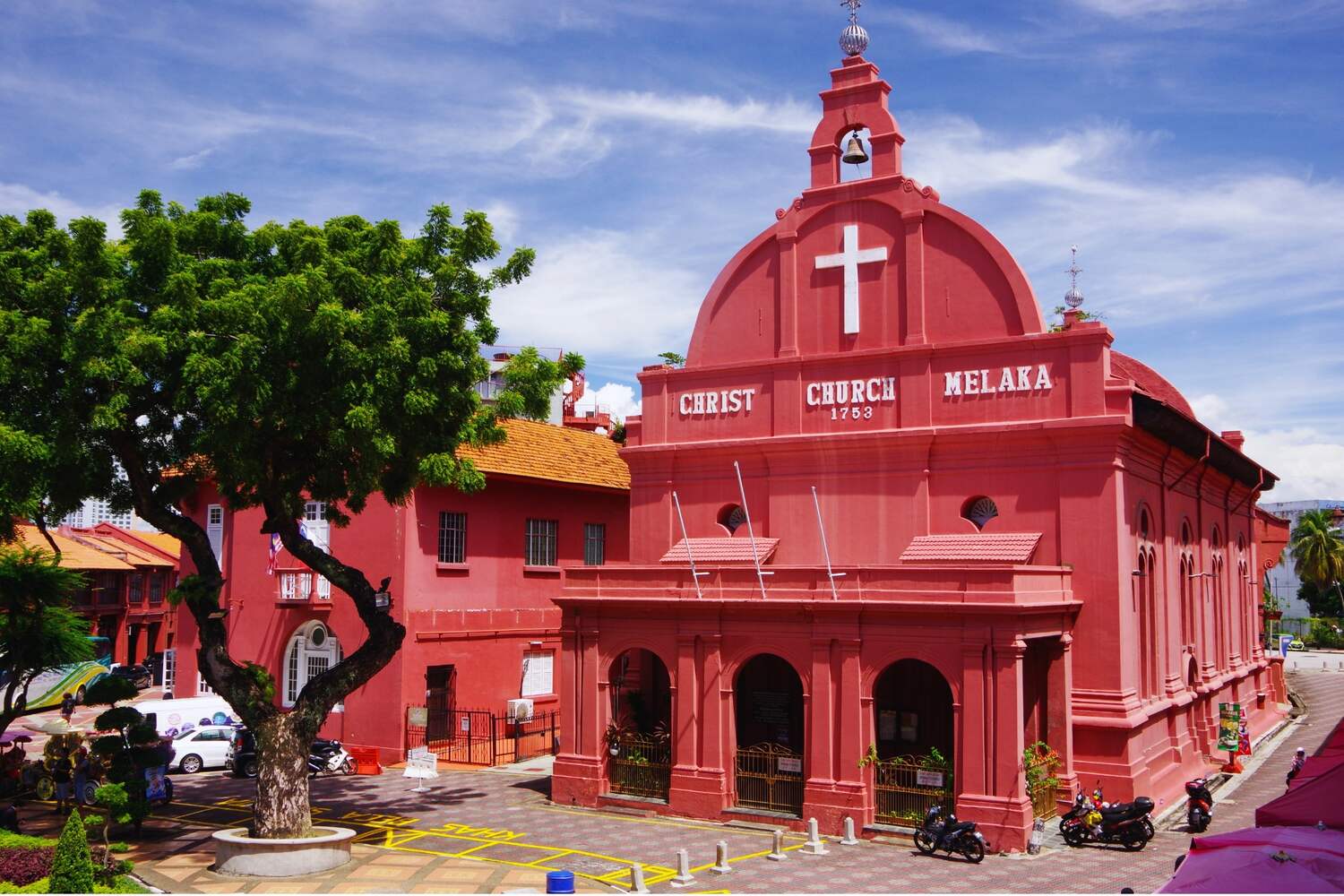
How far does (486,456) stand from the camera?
119 feet

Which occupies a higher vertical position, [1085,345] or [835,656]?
[1085,345]

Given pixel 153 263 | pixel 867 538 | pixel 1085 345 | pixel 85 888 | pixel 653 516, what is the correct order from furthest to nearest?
pixel 653 516 < pixel 867 538 < pixel 1085 345 < pixel 153 263 < pixel 85 888

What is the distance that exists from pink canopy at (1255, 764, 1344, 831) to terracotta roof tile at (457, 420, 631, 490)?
22151 millimetres

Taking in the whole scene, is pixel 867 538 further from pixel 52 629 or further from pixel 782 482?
pixel 52 629

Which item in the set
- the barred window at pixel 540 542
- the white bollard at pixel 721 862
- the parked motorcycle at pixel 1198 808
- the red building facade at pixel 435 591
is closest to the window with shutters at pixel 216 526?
the red building facade at pixel 435 591

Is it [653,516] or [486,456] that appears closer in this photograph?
[653,516]

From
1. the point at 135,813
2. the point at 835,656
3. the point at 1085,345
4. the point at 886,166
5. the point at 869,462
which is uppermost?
the point at 886,166

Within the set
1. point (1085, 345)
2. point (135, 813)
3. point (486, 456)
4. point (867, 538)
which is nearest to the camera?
point (135, 813)

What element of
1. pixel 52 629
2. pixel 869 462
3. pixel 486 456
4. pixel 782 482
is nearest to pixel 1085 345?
pixel 869 462

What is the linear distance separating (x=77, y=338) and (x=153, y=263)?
224cm

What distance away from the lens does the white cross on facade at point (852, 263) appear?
96.0ft

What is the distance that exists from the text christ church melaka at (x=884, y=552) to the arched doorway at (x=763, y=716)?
0.22 feet

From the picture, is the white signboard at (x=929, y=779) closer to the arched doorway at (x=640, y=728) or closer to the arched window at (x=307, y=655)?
the arched doorway at (x=640, y=728)

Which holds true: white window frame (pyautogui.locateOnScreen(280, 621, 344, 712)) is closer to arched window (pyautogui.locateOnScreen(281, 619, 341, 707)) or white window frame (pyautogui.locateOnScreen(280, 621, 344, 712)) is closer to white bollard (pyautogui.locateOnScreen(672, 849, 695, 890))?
arched window (pyautogui.locateOnScreen(281, 619, 341, 707))
